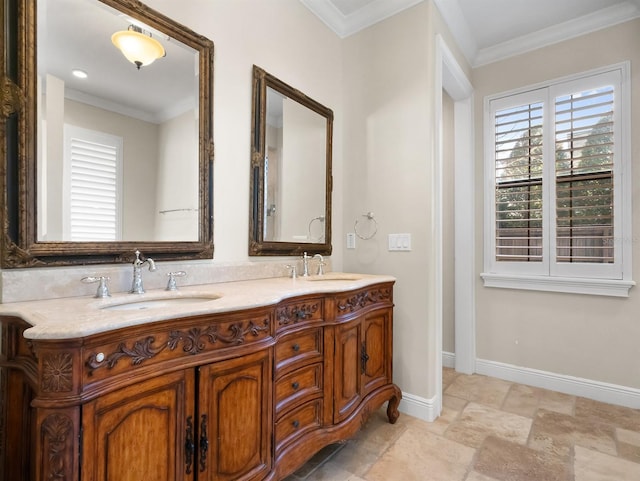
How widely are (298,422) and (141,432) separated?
0.71 meters

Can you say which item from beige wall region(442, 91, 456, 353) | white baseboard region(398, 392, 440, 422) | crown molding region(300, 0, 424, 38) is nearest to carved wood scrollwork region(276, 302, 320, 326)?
white baseboard region(398, 392, 440, 422)

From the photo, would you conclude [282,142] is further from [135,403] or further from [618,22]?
[618,22]

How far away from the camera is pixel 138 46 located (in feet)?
4.82

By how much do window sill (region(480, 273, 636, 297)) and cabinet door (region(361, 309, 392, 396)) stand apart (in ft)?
4.53

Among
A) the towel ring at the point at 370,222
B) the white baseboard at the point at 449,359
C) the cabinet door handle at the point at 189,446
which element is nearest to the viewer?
the cabinet door handle at the point at 189,446

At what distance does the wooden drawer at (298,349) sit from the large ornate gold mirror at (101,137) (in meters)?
0.64

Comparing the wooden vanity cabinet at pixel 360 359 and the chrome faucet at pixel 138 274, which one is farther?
the wooden vanity cabinet at pixel 360 359

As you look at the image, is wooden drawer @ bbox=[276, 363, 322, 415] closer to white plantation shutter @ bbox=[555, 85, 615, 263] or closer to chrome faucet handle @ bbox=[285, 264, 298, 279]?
chrome faucet handle @ bbox=[285, 264, 298, 279]

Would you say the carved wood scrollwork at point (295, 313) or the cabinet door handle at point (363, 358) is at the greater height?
the carved wood scrollwork at point (295, 313)

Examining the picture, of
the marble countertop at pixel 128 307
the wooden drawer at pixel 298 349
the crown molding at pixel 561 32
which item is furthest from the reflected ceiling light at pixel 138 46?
the crown molding at pixel 561 32

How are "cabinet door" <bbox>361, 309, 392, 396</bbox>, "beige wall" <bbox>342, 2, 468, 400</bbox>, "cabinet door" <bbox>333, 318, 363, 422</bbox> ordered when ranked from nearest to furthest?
"cabinet door" <bbox>333, 318, 363, 422</bbox>, "cabinet door" <bbox>361, 309, 392, 396</bbox>, "beige wall" <bbox>342, 2, 468, 400</bbox>

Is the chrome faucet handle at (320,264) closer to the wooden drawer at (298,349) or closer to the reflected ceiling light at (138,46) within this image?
the wooden drawer at (298,349)

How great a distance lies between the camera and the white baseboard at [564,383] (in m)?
2.38

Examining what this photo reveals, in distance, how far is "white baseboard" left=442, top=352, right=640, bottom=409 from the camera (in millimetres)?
2379
